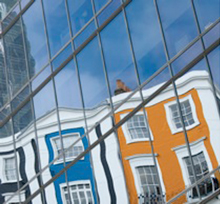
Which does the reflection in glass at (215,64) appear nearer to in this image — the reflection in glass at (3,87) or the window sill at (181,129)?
the window sill at (181,129)

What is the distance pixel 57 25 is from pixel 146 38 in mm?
4017

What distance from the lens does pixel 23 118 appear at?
640 inches

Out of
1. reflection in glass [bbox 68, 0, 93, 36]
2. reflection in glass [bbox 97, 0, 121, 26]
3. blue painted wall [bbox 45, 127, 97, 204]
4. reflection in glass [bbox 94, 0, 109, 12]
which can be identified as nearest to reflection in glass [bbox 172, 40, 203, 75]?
reflection in glass [bbox 97, 0, 121, 26]

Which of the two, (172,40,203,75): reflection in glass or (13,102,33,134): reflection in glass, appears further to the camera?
(13,102,33,134): reflection in glass

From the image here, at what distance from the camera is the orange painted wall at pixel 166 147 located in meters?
10.7

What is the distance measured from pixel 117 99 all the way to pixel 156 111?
1359mm

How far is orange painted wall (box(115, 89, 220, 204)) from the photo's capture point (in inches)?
422

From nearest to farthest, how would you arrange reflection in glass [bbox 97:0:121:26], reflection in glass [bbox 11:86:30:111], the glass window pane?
reflection in glass [bbox 97:0:121:26] < the glass window pane < reflection in glass [bbox 11:86:30:111]

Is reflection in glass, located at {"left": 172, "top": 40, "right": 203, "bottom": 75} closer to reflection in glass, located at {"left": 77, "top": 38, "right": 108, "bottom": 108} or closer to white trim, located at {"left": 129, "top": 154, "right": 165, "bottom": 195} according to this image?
white trim, located at {"left": 129, "top": 154, "right": 165, "bottom": 195}

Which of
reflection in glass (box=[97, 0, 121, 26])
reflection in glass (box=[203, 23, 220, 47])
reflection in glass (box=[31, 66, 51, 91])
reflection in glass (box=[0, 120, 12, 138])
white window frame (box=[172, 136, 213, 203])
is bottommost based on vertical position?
white window frame (box=[172, 136, 213, 203])

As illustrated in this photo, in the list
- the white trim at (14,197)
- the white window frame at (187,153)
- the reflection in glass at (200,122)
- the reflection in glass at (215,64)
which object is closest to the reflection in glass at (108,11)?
A: the reflection in glass at (200,122)

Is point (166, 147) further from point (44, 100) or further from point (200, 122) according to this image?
point (44, 100)

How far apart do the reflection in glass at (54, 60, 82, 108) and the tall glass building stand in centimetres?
5

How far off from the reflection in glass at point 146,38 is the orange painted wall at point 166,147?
94 cm
